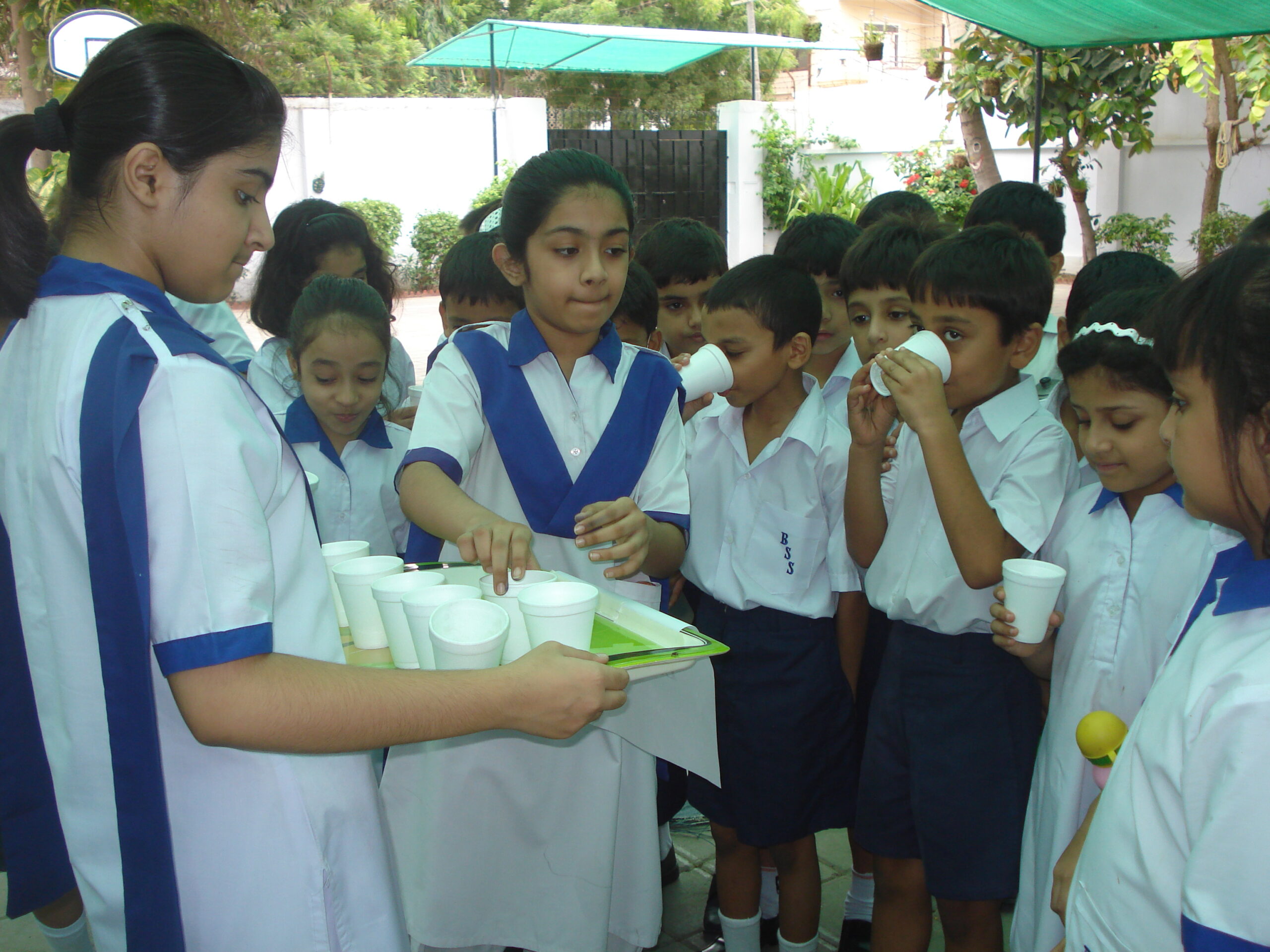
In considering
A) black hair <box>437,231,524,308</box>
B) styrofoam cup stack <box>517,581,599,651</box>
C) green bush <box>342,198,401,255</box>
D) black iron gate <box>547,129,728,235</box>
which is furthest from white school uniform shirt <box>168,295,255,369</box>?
green bush <box>342,198,401,255</box>

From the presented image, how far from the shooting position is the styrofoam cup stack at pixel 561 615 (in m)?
1.38

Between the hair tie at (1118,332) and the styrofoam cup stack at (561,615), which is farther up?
the hair tie at (1118,332)

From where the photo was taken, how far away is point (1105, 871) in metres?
1.13

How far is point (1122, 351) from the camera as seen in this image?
1.75 metres

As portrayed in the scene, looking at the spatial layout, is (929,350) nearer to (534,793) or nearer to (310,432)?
(534,793)

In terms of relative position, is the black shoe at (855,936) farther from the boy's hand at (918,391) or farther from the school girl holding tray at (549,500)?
the boy's hand at (918,391)

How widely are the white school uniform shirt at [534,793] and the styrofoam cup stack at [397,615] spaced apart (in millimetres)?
413

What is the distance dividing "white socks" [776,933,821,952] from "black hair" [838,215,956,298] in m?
1.59

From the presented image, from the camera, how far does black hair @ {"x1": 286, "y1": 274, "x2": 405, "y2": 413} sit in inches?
99.4

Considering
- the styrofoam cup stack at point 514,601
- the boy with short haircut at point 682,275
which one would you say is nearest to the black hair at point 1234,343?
the styrofoam cup stack at point 514,601

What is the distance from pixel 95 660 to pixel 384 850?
0.44 m

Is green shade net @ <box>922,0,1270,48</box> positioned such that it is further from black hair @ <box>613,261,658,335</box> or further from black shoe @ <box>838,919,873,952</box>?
black shoe @ <box>838,919,873,952</box>

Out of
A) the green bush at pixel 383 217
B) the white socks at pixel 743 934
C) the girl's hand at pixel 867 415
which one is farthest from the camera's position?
the green bush at pixel 383 217

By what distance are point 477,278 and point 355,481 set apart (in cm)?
73
